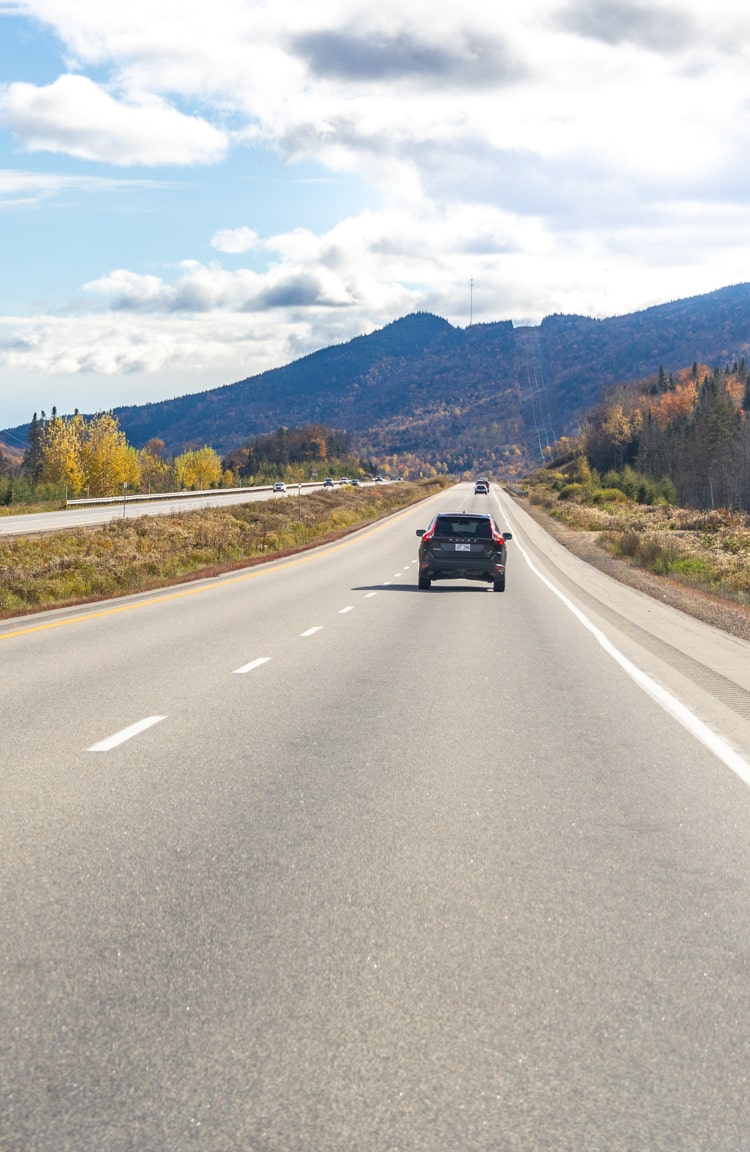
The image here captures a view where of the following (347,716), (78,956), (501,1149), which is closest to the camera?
(501,1149)

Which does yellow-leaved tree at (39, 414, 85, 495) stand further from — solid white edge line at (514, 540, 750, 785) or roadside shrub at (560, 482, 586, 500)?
solid white edge line at (514, 540, 750, 785)

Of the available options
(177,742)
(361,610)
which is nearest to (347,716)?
(177,742)

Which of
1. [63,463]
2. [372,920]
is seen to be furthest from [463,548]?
[63,463]

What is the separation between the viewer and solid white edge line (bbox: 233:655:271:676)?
1277 centimetres

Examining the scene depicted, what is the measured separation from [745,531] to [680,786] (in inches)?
1665

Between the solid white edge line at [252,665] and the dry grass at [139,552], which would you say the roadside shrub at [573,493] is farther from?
the solid white edge line at [252,665]

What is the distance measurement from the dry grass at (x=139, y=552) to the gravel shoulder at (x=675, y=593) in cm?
1124

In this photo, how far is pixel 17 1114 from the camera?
3254mm

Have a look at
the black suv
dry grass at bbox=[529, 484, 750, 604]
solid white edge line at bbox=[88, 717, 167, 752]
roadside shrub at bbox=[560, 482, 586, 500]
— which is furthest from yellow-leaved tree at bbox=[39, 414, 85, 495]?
solid white edge line at bbox=[88, 717, 167, 752]

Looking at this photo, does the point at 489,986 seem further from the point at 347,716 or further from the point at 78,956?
the point at 347,716

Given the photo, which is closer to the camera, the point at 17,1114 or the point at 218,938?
the point at 17,1114

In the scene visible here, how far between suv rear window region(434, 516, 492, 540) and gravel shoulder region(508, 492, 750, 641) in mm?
4148

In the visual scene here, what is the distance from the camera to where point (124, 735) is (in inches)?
352

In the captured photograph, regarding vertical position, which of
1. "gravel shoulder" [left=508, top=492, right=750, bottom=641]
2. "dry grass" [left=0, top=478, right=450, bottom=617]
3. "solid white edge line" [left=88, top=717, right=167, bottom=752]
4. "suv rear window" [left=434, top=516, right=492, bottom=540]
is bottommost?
"gravel shoulder" [left=508, top=492, right=750, bottom=641]
